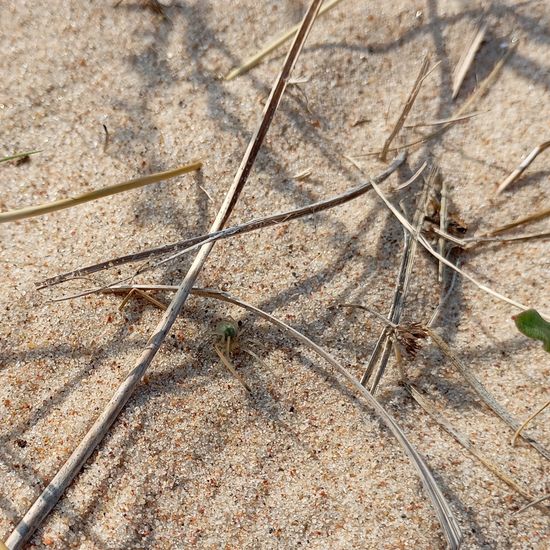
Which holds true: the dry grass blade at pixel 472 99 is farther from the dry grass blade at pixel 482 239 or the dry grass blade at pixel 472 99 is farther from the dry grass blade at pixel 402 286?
the dry grass blade at pixel 482 239

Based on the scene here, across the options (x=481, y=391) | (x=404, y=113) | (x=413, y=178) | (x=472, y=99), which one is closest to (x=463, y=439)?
(x=481, y=391)

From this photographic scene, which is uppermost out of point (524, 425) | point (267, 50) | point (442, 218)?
point (267, 50)

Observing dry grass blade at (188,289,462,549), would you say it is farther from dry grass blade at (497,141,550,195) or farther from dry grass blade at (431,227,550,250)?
dry grass blade at (497,141,550,195)

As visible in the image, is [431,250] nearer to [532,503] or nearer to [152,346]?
[532,503]

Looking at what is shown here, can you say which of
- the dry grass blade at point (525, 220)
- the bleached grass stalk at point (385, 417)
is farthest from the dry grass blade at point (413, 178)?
the bleached grass stalk at point (385, 417)

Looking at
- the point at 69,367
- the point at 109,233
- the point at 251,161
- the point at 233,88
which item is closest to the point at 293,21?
the point at 233,88
